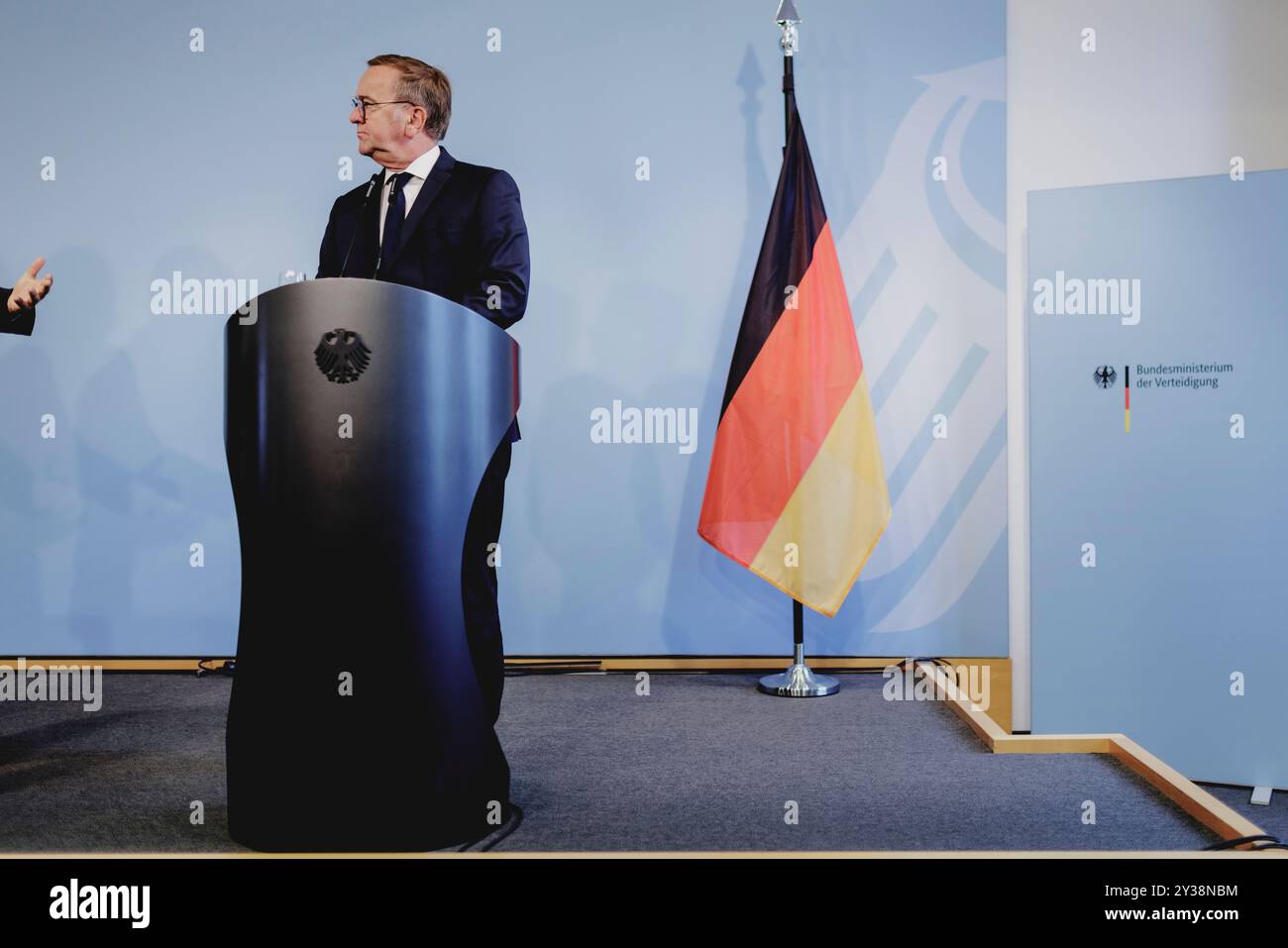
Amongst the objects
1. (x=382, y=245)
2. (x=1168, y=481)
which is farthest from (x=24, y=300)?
(x=1168, y=481)

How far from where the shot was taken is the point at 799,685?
9.50 ft

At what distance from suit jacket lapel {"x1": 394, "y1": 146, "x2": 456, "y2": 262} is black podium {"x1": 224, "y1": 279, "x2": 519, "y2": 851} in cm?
50

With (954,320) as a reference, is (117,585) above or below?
below

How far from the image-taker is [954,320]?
3359 mm

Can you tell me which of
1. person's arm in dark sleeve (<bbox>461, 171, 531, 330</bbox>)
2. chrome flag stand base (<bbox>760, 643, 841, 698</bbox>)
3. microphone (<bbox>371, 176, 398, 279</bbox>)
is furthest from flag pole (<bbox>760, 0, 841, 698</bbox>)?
microphone (<bbox>371, 176, 398, 279</bbox>)

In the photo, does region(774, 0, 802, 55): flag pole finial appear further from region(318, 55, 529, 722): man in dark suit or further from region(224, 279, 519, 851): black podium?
region(224, 279, 519, 851): black podium

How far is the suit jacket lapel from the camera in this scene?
73.9 inches

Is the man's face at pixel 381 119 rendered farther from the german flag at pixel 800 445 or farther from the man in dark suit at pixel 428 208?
the german flag at pixel 800 445

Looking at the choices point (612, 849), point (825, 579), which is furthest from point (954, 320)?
point (612, 849)

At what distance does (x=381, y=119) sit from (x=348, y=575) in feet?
3.05

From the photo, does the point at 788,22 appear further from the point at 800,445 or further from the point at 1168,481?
the point at 1168,481

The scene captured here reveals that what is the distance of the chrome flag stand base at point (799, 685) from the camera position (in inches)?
113
